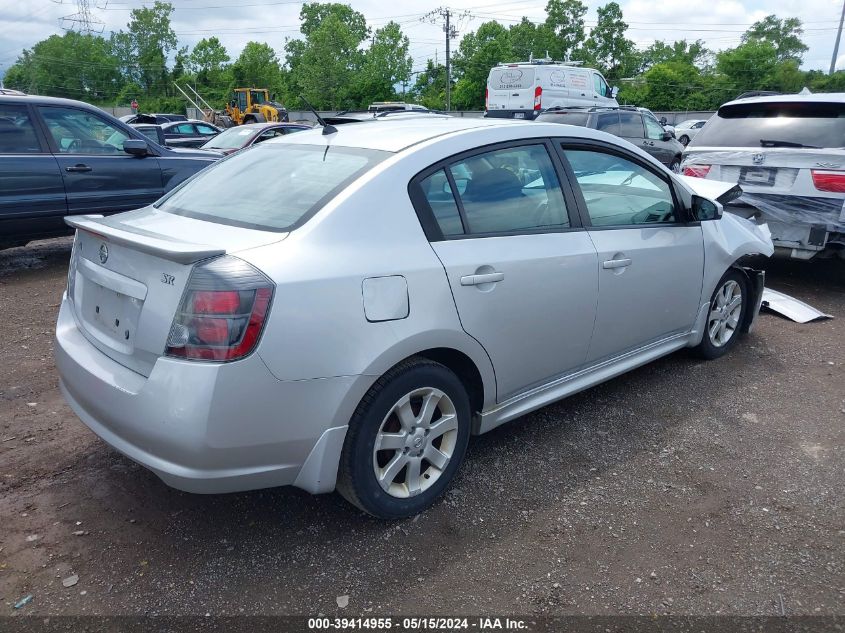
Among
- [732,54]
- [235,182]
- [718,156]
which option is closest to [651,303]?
[235,182]

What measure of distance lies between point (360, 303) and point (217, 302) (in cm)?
51

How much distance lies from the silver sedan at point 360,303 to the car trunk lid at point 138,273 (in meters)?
0.01

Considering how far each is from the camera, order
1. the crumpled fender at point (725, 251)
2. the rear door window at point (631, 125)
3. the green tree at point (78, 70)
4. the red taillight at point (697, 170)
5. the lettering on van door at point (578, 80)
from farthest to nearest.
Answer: the green tree at point (78, 70) → the lettering on van door at point (578, 80) → the rear door window at point (631, 125) → the red taillight at point (697, 170) → the crumpled fender at point (725, 251)

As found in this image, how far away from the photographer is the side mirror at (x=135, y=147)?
7.21 metres

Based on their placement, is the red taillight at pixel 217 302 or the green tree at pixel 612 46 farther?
the green tree at pixel 612 46

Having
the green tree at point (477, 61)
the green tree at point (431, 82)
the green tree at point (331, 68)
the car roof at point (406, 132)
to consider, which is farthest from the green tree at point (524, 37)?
the car roof at point (406, 132)

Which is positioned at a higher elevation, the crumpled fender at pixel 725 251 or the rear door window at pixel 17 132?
the rear door window at pixel 17 132

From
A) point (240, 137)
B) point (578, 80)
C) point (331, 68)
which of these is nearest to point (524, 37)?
point (331, 68)

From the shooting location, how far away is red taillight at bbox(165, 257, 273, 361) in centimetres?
226

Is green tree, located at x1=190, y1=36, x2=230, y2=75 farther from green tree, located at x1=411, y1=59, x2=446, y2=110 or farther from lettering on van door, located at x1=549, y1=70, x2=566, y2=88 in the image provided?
lettering on van door, located at x1=549, y1=70, x2=566, y2=88

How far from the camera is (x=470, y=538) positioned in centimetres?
274

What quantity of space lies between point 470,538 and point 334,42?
2988 inches

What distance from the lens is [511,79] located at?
2380cm

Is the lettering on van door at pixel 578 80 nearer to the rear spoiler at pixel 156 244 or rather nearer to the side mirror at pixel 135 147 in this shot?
the side mirror at pixel 135 147
